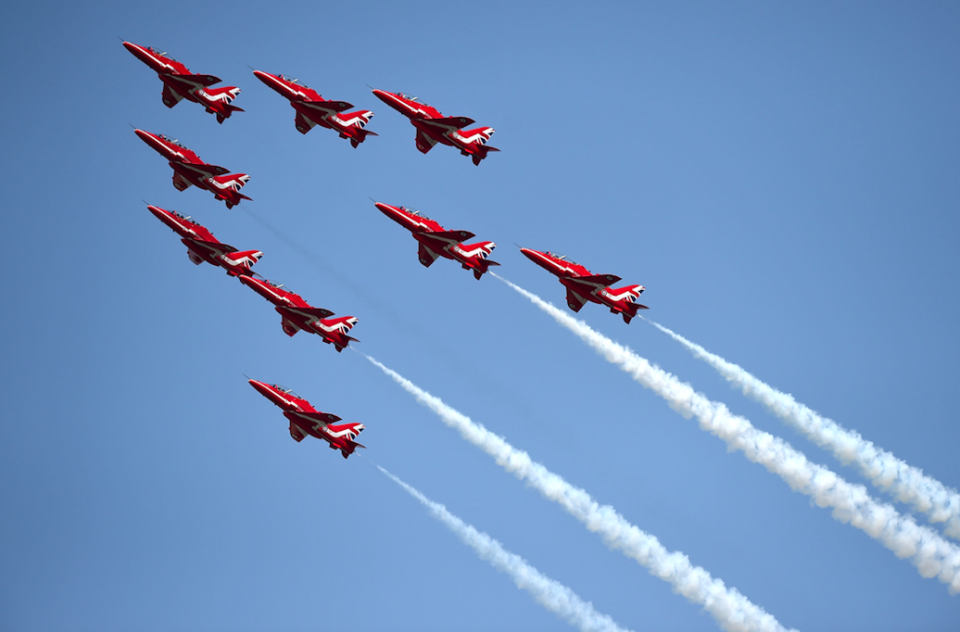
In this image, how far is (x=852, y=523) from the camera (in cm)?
7569

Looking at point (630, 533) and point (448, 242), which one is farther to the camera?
point (630, 533)

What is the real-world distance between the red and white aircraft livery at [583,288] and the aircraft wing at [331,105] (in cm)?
1776

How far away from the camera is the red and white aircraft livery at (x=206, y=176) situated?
250 feet

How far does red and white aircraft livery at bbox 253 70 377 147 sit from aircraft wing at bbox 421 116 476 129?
15.4ft

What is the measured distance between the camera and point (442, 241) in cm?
7369

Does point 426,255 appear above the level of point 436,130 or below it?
below

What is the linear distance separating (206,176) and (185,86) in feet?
24.3

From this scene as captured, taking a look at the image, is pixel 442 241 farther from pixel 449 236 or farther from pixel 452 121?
pixel 452 121

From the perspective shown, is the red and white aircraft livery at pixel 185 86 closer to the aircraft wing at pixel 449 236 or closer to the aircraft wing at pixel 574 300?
the aircraft wing at pixel 449 236

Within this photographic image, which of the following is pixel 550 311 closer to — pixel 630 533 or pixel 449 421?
pixel 449 421

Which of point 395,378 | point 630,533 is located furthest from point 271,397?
point 630,533

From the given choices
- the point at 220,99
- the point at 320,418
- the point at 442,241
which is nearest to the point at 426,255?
the point at 442,241

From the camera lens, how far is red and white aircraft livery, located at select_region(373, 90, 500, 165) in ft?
246

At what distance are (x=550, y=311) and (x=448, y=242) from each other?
38.7 ft
